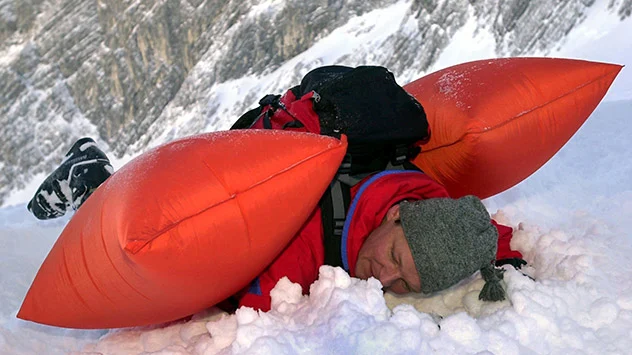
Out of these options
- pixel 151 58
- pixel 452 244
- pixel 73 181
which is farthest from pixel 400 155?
pixel 151 58

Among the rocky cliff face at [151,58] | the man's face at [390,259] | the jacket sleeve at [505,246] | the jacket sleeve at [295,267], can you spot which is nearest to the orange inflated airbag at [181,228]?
the jacket sleeve at [295,267]

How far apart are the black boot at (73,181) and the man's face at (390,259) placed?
0.96 meters

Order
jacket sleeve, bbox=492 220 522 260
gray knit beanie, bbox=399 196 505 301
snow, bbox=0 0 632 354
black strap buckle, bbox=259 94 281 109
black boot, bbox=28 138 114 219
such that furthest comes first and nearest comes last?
black boot, bbox=28 138 114 219
black strap buckle, bbox=259 94 281 109
jacket sleeve, bbox=492 220 522 260
gray knit beanie, bbox=399 196 505 301
snow, bbox=0 0 632 354

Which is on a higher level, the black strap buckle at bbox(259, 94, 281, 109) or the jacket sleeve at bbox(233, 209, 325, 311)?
the black strap buckle at bbox(259, 94, 281, 109)

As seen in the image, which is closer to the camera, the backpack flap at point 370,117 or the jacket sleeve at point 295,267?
the jacket sleeve at point 295,267

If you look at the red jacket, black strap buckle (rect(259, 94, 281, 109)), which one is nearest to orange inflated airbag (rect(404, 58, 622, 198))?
the red jacket

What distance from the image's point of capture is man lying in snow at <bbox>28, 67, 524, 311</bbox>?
4.00 feet

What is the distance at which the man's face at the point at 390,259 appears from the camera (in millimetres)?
1235

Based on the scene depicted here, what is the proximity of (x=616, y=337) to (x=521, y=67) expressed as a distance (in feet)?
2.87

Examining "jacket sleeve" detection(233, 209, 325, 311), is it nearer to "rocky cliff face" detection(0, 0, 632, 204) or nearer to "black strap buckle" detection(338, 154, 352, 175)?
"black strap buckle" detection(338, 154, 352, 175)

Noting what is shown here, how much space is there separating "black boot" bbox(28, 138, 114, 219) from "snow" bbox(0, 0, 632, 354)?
0.44 ft

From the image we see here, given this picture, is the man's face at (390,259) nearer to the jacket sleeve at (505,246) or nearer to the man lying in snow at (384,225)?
the man lying in snow at (384,225)

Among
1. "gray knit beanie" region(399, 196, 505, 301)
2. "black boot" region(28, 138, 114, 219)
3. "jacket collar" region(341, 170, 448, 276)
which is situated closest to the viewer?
"gray knit beanie" region(399, 196, 505, 301)

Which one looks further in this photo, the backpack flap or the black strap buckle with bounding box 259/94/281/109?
the black strap buckle with bounding box 259/94/281/109
